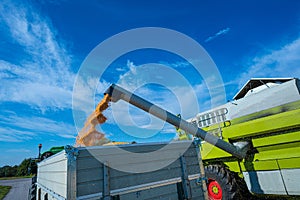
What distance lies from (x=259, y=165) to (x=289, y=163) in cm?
68

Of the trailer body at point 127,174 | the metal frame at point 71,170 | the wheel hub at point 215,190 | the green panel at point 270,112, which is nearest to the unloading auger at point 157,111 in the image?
the green panel at point 270,112

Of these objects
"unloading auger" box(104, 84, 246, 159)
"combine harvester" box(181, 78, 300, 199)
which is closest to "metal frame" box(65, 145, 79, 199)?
"unloading auger" box(104, 84, 246, 159)

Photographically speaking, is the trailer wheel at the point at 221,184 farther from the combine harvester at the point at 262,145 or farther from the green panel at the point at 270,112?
the green panel at the point at 270,112

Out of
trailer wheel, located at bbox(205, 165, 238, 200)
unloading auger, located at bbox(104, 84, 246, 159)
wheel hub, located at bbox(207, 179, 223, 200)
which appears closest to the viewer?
unloading auger, located at bbox(104, 84, 246, 159)

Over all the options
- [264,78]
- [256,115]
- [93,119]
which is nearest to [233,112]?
[256,115]

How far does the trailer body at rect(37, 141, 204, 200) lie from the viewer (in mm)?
2336

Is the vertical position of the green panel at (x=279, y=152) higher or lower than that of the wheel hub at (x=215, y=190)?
higher

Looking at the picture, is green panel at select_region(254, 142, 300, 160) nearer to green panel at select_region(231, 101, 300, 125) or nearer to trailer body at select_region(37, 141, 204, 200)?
green panel at select_region(231, 101, 300, 125)

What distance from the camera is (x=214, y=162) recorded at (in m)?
6.02

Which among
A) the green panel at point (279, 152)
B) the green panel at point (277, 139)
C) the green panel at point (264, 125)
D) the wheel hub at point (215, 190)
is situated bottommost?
the wheel hub at point (215, 190)

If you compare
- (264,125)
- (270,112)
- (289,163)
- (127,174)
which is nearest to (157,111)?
(127,174)

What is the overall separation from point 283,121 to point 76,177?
4.37 metres

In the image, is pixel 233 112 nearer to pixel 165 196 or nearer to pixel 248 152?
pixel 248 152

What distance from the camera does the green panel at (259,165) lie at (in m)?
4.25
